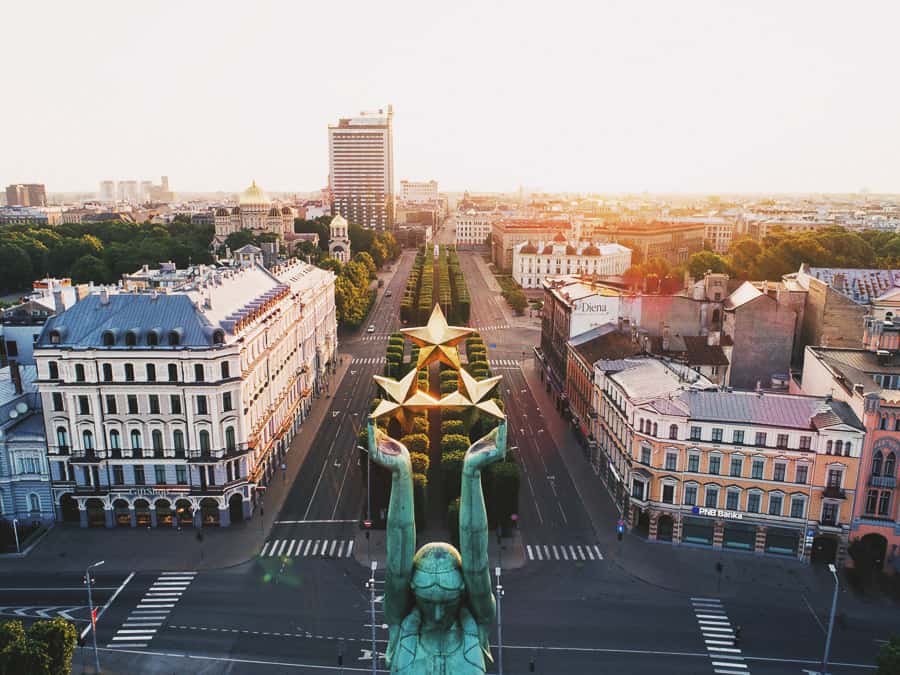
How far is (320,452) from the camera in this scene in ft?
300

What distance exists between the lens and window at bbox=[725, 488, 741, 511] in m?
66.2

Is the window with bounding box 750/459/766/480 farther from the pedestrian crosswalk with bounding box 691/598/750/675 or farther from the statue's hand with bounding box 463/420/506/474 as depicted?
the statue's hand with bounding box 463/420/506/474

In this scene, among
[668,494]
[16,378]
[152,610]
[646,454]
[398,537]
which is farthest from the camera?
[16,378]

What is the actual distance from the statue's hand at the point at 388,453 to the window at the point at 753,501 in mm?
54969

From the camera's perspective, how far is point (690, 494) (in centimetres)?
6750

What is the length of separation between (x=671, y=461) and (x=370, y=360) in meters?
80.5

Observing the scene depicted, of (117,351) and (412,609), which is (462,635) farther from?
(117,351)

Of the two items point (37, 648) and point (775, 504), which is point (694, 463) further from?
point (37, 648)

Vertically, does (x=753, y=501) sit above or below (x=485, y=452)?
below

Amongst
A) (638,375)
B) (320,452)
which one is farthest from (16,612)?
(638,375)

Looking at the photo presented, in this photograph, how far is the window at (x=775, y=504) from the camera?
65125 millimetres

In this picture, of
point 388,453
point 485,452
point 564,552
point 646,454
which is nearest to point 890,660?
point 646,454

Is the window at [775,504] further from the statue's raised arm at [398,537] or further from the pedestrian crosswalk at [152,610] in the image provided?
the statue's raised arm at [398,537]

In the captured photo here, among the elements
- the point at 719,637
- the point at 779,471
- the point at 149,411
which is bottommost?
the point at 719,637
